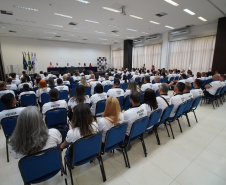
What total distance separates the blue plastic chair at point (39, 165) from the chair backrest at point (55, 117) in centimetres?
109

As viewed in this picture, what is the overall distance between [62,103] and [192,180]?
269 centimetres

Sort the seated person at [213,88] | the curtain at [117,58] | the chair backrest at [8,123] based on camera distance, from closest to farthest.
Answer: the chair backrest at [8,123] → the seated person at [213,88] → the curtain at [117,58]

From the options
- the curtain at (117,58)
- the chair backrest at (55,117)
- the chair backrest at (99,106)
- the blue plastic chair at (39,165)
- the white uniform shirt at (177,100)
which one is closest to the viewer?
the blue plastic chair at (39,165)

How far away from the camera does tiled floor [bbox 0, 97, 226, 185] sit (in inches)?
75.6

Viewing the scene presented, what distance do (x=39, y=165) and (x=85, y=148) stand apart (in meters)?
0.51

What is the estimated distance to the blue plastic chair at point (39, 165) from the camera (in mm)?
1259

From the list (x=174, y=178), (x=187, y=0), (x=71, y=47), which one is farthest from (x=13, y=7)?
(x=71, y=47)

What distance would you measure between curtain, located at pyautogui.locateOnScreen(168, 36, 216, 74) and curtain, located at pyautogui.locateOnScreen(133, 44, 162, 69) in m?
1.38

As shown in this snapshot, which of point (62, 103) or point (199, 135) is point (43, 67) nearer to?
point (62, 103)

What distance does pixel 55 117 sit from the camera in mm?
2445

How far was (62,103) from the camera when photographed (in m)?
2.67

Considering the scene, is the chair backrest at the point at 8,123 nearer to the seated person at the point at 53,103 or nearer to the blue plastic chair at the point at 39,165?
the seated person at the point at 53,103

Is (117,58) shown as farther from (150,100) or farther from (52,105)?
(52,105)

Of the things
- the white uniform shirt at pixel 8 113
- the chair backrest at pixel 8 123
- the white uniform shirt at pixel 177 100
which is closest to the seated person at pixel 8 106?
the white uniform shirt at pixel 8 113
